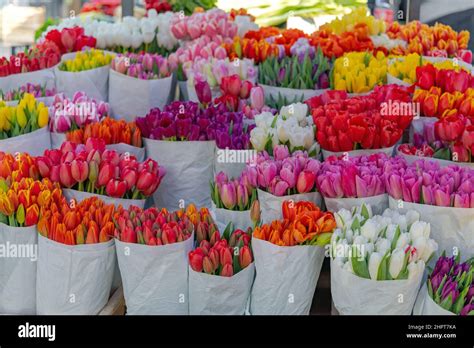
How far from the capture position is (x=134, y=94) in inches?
110

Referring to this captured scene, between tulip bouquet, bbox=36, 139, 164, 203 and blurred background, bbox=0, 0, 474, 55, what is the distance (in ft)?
6.33

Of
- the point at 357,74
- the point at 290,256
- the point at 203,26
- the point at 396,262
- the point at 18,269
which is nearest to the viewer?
the point at 396,262

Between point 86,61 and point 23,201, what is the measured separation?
3.55ft

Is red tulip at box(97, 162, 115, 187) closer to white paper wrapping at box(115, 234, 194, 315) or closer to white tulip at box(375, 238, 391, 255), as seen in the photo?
white paper wrapping at box(115, 234, 194, 315)

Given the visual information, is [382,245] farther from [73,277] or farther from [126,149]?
[126,149]

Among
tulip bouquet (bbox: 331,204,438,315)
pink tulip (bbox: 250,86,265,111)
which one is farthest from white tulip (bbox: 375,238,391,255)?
pink tulip (bbox: 250,86,265,111)

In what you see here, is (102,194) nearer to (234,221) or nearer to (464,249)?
(234,221)

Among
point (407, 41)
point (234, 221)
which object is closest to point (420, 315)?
point (234, 221)

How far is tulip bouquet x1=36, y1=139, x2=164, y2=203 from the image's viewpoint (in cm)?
212

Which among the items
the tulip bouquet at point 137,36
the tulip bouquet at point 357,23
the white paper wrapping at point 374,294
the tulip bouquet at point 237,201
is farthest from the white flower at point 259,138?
the tulip bouquet at point 357,23

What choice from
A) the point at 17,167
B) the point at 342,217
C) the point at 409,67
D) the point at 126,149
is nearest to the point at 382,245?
the point at 342,217

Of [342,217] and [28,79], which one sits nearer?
[342,217]

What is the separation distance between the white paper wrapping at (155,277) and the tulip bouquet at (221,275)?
0.04 meters

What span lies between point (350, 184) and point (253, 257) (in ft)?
1.11
